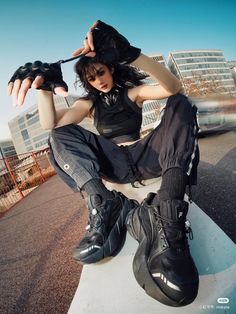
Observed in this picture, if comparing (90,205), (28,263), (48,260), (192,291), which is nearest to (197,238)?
(192,291)

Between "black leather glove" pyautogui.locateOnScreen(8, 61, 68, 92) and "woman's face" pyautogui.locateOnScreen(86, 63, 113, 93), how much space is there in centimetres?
46

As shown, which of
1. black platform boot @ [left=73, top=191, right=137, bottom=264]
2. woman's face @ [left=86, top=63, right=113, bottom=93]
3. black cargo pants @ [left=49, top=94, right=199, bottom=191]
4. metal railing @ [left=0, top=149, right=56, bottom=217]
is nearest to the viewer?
black platform boot @ [left=73, top=191, right=137, bottom=264]

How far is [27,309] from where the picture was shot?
55.6 inches

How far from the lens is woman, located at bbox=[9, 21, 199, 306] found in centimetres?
91

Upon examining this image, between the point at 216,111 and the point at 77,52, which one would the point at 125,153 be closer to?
the point at 77,52

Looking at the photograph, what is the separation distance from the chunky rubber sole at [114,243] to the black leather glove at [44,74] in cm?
83

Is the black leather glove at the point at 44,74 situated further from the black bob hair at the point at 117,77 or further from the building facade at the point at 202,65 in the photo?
the building facade at the point at 202,65

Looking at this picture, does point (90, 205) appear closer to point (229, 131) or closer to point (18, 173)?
point (229, 131)

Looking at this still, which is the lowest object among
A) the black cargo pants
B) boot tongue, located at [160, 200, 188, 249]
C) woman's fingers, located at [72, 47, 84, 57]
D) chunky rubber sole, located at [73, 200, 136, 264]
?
chunky rubber sole, located at [73, 200, 136, 264]

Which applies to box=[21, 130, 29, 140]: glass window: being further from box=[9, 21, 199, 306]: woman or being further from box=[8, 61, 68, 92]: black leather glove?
box=[8, 61, 68, 92]: black leather glove

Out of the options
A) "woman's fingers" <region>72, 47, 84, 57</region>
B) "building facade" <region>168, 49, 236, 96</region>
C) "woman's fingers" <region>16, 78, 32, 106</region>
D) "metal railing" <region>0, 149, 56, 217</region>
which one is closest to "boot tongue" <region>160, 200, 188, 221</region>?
"woman's fingers" <region>16, 78, 32, 106</region>

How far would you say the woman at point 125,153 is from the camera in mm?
906

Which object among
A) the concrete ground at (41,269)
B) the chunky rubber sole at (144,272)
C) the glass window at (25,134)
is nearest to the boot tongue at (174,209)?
the chunky rubber sole at (144,272)

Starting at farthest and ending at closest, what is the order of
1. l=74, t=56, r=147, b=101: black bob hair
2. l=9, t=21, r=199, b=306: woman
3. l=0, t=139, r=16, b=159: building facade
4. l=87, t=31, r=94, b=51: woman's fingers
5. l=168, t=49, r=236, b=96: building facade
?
l=0, t=139, r=16, b=159: building facade < l=168, t=49, r=236, b=96: building facade < l=74, t=56, r=147, b=101: black bob hair < l=87, t=31, r=94, b=51: woman's fingers < l=9, t=21, r=199, b=306: woman
